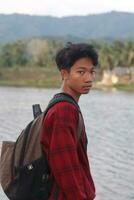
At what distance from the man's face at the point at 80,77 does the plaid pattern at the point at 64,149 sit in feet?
0.82

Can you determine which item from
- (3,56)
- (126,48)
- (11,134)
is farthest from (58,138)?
(3,56)

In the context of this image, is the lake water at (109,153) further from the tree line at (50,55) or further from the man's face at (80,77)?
the tree line at (50,55)

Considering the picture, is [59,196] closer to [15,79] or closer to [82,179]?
[82,179]

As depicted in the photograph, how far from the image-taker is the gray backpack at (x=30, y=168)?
13.1ft

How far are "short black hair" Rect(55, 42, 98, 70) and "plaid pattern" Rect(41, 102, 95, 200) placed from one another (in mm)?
346

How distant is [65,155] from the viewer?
3885mm

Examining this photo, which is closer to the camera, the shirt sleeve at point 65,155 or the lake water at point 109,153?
the shirt sleeve at point 65,155

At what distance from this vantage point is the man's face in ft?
13.7

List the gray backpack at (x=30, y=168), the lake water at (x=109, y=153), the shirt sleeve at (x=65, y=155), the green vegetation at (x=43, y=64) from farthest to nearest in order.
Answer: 1. the green vegetation at (x=43, y=64)
2. the lake water at (x=109, y=153)
3. the gray backpack at (x=30, y=168)
4. the shirt sleeve at (x=65, y=155)

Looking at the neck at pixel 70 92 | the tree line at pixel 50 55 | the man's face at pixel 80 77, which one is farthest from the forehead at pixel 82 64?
the tree line at pixel 50 55

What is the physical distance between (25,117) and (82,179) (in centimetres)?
3265

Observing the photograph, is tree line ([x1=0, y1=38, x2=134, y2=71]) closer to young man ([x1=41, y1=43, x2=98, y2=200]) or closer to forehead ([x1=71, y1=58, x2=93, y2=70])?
forehead ([x1=71, y1=58, x2=93, y2=70])

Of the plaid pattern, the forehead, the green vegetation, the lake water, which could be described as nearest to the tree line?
the green vegetation

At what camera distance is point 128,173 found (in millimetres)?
17062
